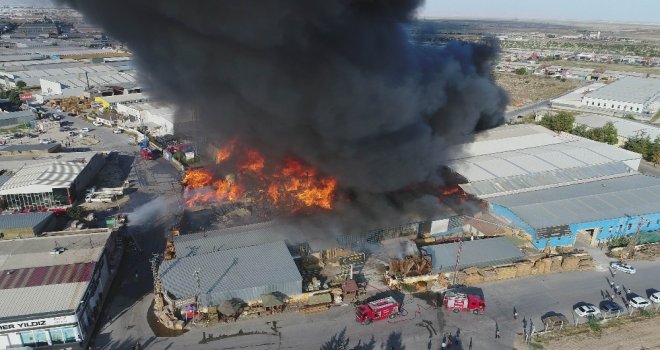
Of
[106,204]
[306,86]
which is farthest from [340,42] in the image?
[106,204]

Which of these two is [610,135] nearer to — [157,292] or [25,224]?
[157,292]

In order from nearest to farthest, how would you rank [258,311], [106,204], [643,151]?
[258,311]
[106,204]
[643,151]

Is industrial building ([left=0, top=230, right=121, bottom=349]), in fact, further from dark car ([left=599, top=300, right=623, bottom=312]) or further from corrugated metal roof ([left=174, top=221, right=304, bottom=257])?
dark car ([left=599, top=300, right=623, bottom=312])

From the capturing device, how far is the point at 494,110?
46.4 metres

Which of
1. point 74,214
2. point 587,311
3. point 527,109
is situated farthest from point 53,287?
point 527,109

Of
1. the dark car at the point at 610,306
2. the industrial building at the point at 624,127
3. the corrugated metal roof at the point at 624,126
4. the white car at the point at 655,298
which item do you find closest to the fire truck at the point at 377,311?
the dark car at the point at 610,306

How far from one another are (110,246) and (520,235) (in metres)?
26.3

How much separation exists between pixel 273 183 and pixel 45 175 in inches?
762

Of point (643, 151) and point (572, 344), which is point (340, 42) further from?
point (643, 151)

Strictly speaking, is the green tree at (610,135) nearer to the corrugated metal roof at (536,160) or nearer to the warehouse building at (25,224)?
the corrugated metal roof at (536,160)

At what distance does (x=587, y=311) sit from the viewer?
2503cm

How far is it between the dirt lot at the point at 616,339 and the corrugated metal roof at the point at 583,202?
8.62m

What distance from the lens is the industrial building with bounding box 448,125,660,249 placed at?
3262cm

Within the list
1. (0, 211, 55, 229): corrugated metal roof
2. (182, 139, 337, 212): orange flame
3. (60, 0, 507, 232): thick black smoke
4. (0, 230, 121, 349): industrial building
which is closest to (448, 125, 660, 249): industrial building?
(60, 0, 507, 232): thick black smoke
